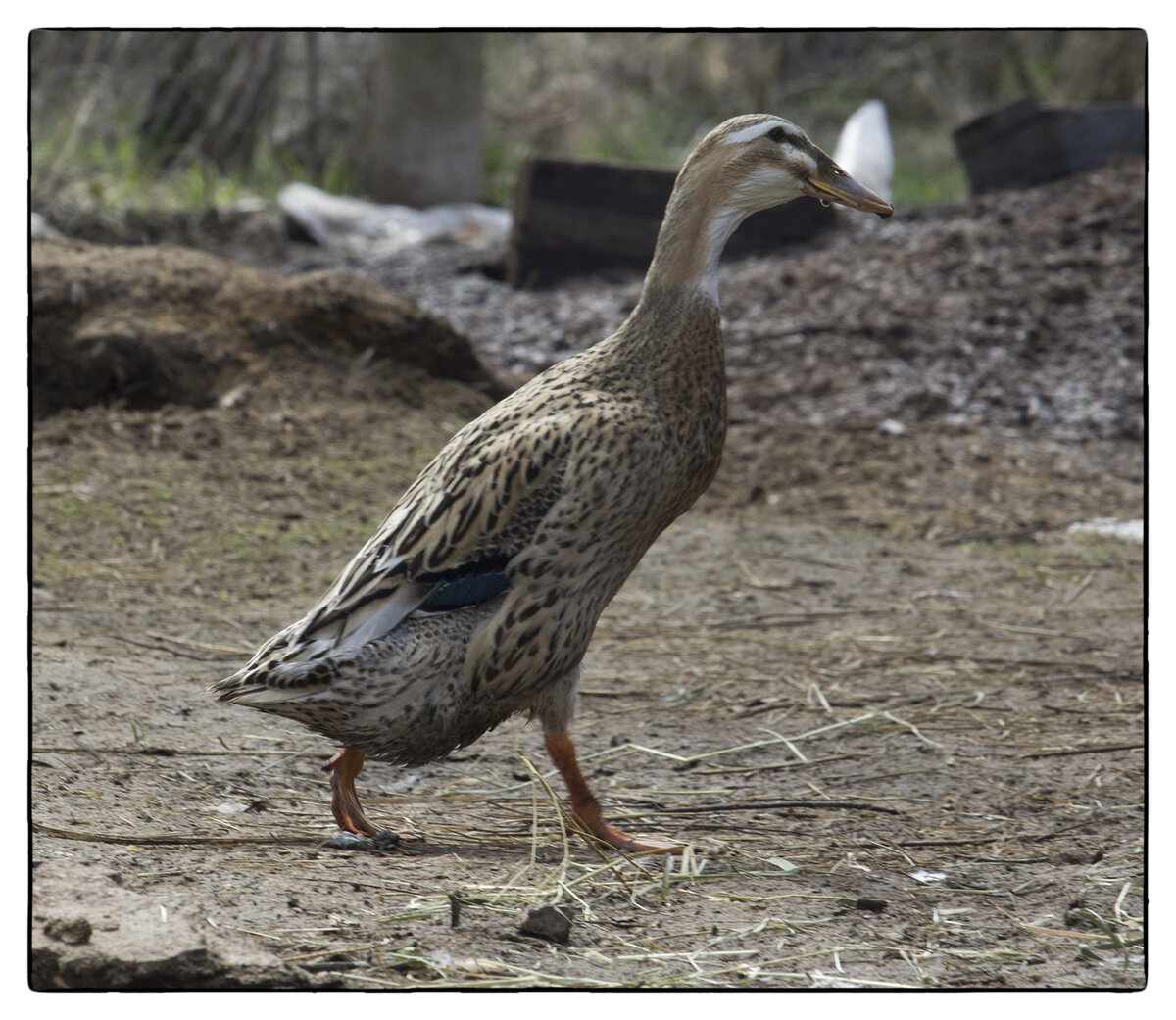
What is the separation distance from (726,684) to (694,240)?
1.76m

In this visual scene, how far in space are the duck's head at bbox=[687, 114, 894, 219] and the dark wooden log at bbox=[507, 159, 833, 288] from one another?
5.76m

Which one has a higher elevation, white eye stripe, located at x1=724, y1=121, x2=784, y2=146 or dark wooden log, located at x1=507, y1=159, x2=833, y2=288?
dark wooden log, located at x1=507, y1=159, x2=833, y2=288

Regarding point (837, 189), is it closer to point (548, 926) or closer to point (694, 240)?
point (694, 240)

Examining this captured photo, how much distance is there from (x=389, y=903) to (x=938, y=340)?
20.9 ft

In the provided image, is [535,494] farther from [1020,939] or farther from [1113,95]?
[1113,95]

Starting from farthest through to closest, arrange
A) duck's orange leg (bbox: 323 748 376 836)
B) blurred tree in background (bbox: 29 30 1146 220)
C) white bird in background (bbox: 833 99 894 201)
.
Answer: white bird in background (bbox: 833 99 894 201), blurred tree in background (bbox: 29 30 1146 220), duck's orange leg (bbox: 323 748 376 836)

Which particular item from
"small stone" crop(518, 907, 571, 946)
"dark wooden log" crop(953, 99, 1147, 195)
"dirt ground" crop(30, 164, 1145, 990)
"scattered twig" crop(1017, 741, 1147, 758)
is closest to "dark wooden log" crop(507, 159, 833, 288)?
→ "dirt ground" crop(30, 164, 1145, 990)

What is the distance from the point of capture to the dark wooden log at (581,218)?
8648mm

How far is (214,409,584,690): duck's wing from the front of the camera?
2748mm

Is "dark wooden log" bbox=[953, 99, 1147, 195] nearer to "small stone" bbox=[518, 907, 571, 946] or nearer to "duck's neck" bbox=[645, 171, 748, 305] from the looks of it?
"duck's neck" bbox=[645, 171, 748, 305]

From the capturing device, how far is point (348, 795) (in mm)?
2928

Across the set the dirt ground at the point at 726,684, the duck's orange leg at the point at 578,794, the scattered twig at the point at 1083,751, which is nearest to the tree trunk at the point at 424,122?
the dirt ground at the point at 726,684

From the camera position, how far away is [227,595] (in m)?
4.86

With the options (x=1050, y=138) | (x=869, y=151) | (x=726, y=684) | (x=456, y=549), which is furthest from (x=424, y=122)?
(x=456, y=549)
